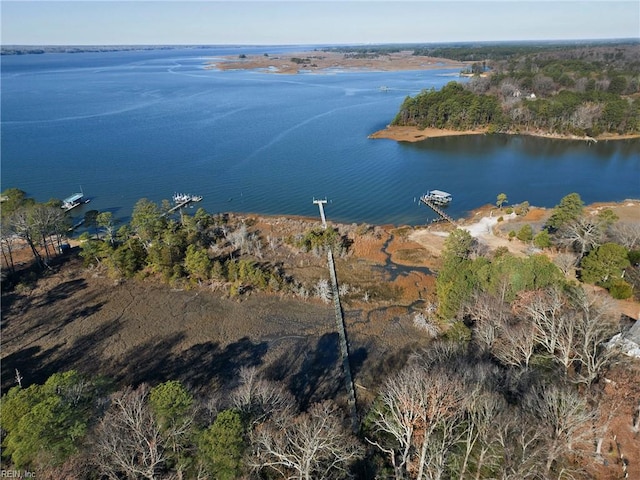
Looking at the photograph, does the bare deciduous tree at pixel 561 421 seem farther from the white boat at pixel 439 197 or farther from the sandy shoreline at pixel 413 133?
the sandy shoreline at pixel 413 133

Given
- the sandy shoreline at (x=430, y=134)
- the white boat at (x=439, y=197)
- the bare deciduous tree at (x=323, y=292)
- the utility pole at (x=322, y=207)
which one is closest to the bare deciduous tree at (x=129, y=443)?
the bare deciduous tree at (x=323, y=292)

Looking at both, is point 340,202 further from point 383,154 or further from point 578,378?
point 578,378

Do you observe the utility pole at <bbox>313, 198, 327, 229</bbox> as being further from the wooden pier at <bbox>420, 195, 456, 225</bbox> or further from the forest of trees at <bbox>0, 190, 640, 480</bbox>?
the forest of trees at <bbox>0, 190, 640, 480</bbox>

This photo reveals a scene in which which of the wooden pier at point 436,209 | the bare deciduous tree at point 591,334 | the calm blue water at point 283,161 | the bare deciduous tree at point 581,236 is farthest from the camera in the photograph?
the calm blue water at point 283,161

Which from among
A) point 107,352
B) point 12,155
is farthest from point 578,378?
point 12,155

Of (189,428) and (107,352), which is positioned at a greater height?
(189,428)

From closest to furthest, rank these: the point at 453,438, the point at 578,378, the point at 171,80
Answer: the point at 453,438
the point at 578,378
the point at 171,80

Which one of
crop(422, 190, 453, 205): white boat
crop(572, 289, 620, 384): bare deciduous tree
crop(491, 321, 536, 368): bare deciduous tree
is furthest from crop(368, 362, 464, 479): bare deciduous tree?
crop(422, 190, 453, 205): white boat
